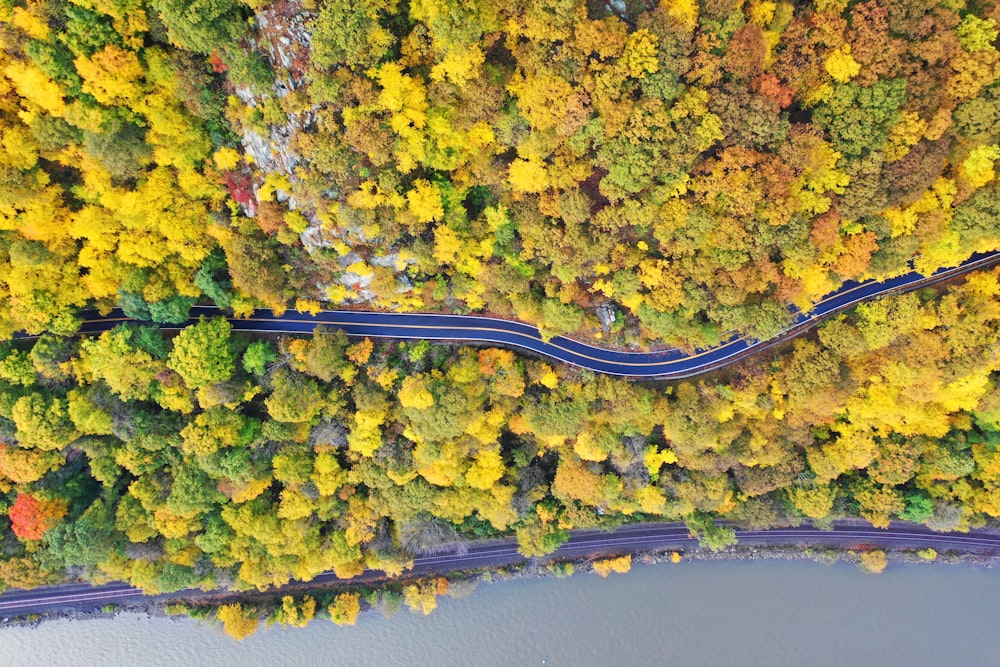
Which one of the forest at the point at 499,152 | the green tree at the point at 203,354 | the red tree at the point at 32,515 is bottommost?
the red tree at the point at 32,515

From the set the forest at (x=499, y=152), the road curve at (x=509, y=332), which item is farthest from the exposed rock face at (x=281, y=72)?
the road curve at (x=509, y=332)

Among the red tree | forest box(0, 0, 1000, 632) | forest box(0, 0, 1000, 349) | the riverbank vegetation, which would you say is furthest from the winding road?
the red tree

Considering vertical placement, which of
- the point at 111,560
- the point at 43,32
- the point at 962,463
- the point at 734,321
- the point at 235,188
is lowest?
the point at 111,560

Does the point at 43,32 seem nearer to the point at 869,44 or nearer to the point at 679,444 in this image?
the point at 869,44

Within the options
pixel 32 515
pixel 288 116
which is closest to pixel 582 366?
pixel 288 116

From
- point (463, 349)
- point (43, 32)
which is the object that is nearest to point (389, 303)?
point (463, 349)

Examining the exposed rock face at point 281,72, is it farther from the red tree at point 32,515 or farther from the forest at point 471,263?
the red tree at point 32,515
